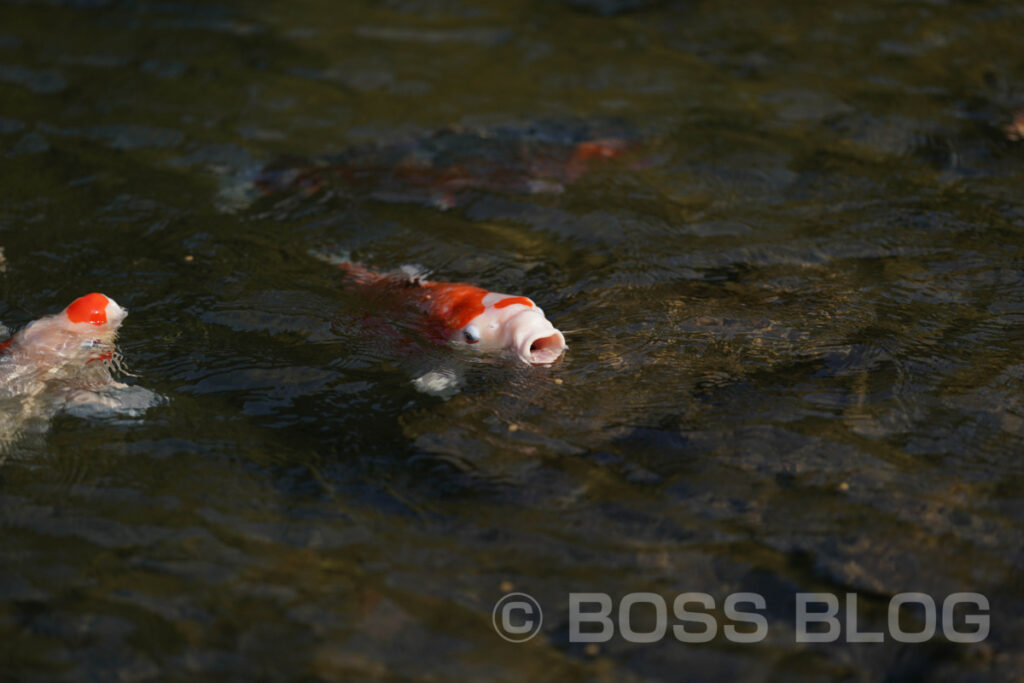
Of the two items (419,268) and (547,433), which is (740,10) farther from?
(547,433)

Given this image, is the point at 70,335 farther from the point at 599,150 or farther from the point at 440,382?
the point at 599,150

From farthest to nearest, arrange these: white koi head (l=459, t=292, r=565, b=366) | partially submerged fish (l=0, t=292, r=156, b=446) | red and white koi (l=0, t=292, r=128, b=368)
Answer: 1. red and white koi (l=0, t=292, r=128, b=368)
2. white koi head (l=459, t=292, r=565, b=366)
3. partially submerged fish (l=0, t=292, r=156, b=446)

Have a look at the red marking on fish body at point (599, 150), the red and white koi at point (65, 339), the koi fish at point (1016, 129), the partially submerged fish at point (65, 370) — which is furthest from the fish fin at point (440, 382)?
the koi fish at point (1016, 129)

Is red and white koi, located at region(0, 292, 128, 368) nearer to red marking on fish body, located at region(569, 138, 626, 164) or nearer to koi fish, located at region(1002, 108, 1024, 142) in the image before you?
red marking on fish body, located at region(569, 138, 626, 164)

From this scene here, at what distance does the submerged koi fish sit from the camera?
17.4 feet

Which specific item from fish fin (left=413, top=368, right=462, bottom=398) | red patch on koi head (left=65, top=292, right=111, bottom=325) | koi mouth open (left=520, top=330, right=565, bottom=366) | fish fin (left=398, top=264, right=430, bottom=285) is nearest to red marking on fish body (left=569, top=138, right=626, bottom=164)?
fish fin (left=398, top=264, right=430, bottom=285)

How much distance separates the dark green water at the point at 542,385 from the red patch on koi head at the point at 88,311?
0.25m

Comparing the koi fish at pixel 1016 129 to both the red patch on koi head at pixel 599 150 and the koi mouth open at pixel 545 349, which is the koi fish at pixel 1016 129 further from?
the koi mouth open at pixel 545 349

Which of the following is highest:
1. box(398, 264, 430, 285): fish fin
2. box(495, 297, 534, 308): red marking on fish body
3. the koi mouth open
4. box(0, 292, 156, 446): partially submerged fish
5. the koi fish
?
the koi fish

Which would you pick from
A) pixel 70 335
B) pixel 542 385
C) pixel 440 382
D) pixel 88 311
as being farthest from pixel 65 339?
pixel 542 385

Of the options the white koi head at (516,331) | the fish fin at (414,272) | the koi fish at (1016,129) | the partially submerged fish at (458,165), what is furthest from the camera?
the koi fish at (1016,129)

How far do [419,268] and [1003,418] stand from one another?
3725 millimetres

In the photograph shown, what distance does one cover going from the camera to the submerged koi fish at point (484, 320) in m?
5.30

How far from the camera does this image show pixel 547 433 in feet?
16.0
